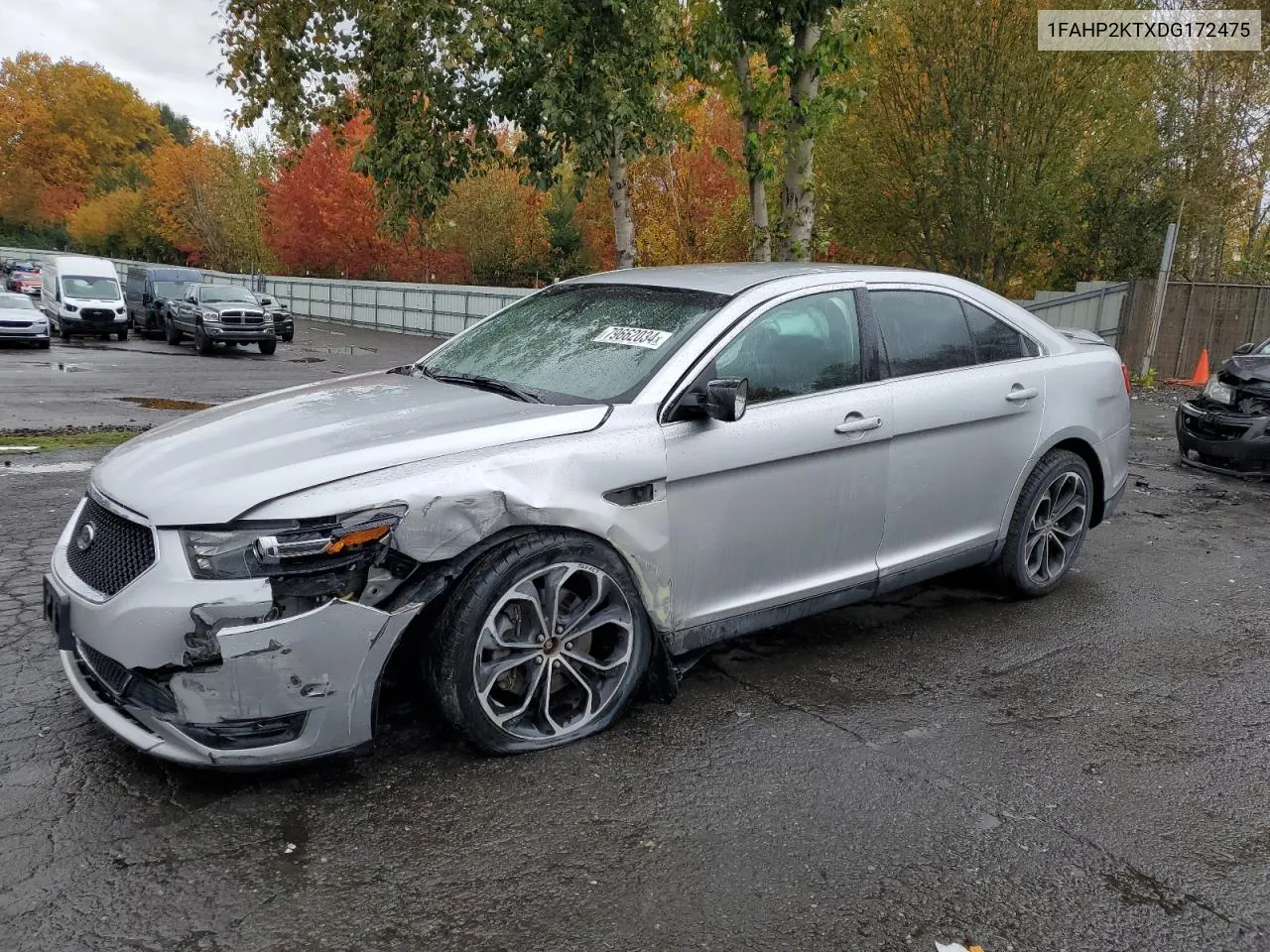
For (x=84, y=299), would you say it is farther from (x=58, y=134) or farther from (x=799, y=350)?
(x=58, y=134)

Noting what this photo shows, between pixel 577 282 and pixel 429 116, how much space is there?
33.4 ft

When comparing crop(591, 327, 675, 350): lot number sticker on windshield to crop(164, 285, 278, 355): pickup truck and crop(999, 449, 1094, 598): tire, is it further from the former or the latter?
crop(164, 285, 278, 355): pickup truck

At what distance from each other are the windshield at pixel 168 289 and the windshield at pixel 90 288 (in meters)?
1.05

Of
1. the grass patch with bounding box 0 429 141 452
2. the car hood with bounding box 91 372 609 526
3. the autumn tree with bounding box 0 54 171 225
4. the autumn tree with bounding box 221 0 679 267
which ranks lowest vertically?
the grass patch with bounding box 0 429 141 452

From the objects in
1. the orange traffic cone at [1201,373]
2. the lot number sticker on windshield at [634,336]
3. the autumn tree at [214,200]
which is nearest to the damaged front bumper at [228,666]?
the lot number sticker on windshield at [634,336]

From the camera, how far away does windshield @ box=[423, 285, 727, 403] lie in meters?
3.83

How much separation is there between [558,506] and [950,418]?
2.07 metres

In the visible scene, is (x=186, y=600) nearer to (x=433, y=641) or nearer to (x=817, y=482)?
(x=433, y=641)

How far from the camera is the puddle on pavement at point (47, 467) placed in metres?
7.63

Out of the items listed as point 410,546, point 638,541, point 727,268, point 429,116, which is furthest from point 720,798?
point 429,116

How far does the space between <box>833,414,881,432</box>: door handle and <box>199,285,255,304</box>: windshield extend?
22.6 metres

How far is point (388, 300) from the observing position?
112ft

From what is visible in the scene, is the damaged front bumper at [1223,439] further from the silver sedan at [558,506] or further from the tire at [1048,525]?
the silver sedan at [558,506]

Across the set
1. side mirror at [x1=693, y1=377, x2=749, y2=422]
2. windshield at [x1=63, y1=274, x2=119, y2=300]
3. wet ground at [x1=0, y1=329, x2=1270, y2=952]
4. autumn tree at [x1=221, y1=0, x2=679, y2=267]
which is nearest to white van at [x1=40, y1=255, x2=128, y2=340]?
windshield at [x1=63, y1=274, x2=119, y2=300]
